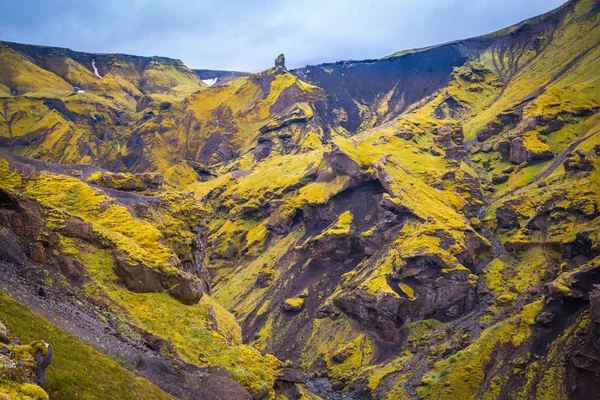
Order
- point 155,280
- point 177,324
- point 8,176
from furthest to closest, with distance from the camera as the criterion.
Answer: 1. point 8,176
2. point 155,280
3. point 177,324

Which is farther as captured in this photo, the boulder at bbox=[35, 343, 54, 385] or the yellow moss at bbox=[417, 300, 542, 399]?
the yellow moss at bbox=[417, 300, 542, 399]

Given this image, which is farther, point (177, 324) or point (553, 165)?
point (553, 165)

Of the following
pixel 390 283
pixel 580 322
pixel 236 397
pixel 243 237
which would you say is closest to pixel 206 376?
pixel 236 397

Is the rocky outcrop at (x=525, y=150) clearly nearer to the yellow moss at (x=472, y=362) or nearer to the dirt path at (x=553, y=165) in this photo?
the dirt path at (x=553, y=165)

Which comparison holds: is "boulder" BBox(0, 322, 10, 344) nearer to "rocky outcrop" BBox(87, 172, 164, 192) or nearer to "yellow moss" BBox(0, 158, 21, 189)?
"yellow moss" BBox(0, 158, 21, 189)

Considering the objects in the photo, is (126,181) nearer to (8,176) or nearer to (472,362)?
(8,176)

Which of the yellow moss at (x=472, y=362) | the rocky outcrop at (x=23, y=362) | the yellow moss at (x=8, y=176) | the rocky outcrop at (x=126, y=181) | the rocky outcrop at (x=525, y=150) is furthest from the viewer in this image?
the rocky outcrop at (x=525, y=150)

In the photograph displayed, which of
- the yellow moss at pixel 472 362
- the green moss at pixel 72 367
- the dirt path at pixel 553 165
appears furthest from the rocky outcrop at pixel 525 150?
the green moss at pixel 72 367

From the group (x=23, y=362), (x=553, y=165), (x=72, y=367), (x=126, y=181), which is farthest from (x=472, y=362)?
(x=553, y=165)

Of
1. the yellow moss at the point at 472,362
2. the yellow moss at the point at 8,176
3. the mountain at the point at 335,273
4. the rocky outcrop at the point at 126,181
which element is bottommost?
the yellow moss at the point at 472,362

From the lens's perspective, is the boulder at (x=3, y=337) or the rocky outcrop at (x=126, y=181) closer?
the boulder at (x=3, y=337)

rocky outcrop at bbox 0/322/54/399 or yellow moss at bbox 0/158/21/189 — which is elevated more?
yellow moss at bbox 0/158/21/189

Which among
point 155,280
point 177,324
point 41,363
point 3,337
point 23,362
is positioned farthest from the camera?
point 155,280

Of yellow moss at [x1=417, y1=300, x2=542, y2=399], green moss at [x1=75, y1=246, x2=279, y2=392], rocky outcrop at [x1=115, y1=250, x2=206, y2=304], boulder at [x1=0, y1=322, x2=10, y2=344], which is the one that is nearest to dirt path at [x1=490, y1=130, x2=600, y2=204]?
yellow moss at [x1=417, y1=300, x2=542, y2=399]
